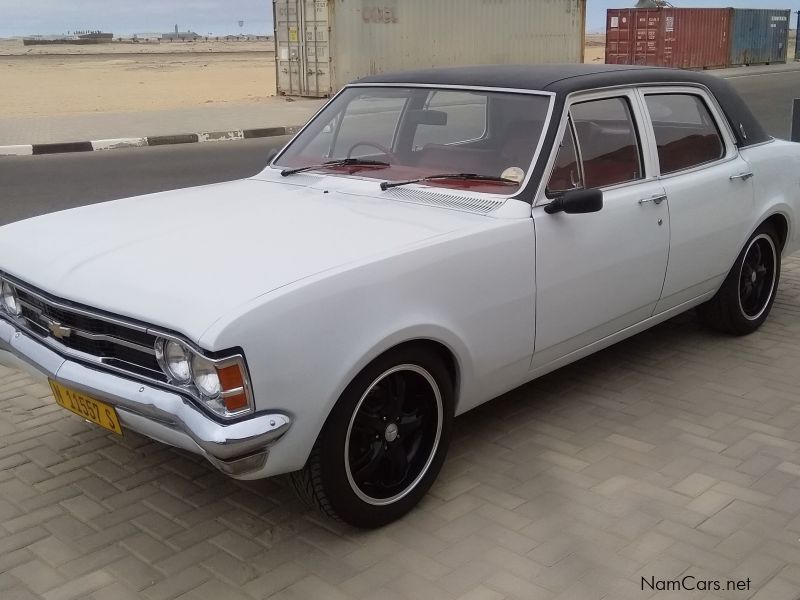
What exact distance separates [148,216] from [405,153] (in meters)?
1.31

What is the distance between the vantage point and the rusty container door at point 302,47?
22828mm

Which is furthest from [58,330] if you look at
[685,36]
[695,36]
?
[695,36]

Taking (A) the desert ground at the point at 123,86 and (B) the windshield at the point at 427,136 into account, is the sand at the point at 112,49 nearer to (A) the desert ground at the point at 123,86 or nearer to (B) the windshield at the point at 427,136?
(A) the desert ground at the point at 123,86

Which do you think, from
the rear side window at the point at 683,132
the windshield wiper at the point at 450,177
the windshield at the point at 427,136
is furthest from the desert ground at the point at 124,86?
the rear side window at the point at 683,132

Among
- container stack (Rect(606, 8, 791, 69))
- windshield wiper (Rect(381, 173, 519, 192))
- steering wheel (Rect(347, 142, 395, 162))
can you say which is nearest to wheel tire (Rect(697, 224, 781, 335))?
windshield wiper (Rect(381, 173, 519, 192))

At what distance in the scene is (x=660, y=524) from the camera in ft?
11.1

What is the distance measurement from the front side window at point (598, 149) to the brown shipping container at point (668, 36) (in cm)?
3333

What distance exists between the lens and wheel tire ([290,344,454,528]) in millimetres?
3125

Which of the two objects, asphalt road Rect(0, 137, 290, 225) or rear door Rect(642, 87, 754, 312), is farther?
asphalt road Rect(0, 137, 290, 225)

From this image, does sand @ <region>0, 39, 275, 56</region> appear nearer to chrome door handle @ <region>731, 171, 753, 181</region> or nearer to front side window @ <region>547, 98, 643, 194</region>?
chrome door handle @ <region>731, 171, 753, 181</region>

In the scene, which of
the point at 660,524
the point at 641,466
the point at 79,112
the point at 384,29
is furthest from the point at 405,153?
the point at 384,29

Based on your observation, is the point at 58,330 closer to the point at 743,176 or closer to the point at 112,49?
the point at 743,176

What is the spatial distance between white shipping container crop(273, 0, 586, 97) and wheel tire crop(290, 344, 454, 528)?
20.2 m

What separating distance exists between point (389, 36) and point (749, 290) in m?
19.8
